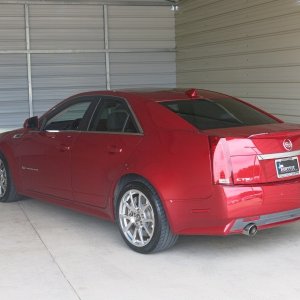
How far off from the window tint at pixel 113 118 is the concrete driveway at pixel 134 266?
1.09 m

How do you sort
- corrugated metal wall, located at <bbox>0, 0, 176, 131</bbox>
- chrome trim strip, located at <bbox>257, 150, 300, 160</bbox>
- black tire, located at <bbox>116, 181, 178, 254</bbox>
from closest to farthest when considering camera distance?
chrome trim strip, located at <bbox>257, 150, 300, 160</bbox>
black tire, located at <bbox>116, 181, 178, 254</bbox>
corrugated metal wall, located at <bbox>0, 0, 176, 131</bbox>

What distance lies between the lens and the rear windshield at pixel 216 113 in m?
4.87

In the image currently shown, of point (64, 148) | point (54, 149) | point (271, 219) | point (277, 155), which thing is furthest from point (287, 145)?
point (54, 149)

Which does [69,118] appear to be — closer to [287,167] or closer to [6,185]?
[6,185]

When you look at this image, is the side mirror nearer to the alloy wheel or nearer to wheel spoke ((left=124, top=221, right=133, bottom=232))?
the alloy wheel

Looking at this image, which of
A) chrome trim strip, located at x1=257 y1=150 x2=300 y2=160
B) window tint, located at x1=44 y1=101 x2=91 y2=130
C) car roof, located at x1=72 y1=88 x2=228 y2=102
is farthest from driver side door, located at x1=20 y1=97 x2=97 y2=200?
chrome trim strip, located at x1=257 y1=150 x2=300 y2=160

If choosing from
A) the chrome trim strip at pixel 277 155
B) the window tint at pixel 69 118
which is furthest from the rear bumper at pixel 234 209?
the window tint at pixel 69 118

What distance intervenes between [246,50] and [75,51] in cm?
406

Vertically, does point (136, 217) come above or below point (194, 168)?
below

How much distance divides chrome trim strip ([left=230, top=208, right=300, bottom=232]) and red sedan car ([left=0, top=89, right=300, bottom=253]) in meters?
0.01

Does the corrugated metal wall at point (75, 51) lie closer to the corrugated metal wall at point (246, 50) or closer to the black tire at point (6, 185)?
the corrugated metal wall at point (246, 50)

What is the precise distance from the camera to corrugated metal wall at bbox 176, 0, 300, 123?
786 cm

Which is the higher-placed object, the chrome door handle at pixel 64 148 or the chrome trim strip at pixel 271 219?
the chrome door handle at pixel 64 148

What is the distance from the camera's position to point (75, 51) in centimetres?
1158
